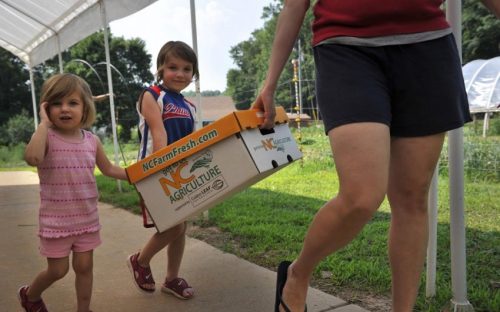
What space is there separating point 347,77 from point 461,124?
480 mm

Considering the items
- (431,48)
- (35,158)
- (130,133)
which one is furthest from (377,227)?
(130,133)

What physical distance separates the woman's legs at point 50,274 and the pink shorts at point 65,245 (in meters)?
0.04

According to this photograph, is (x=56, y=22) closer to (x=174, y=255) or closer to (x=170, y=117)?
(x=170, y=117)

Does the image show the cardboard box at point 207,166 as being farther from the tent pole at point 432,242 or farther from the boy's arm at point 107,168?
the tent pole at point 432,242

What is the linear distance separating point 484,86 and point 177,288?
16932 millimetres

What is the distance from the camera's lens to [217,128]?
1.93m

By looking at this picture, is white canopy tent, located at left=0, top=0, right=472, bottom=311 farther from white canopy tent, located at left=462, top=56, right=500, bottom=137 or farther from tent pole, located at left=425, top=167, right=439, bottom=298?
white canopy tent, located at left=462, top=56, right=500, bottom=137

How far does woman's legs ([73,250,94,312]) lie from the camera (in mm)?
2125

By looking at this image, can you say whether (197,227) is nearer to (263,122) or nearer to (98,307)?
(98,307)

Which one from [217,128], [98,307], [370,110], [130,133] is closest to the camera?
[370,110]

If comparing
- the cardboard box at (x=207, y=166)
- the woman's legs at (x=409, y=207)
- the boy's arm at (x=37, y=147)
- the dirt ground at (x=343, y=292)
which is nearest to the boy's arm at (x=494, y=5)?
the woman's legs at (x=409, y=207)

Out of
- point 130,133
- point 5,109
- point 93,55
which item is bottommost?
point 130,133

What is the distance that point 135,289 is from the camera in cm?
265

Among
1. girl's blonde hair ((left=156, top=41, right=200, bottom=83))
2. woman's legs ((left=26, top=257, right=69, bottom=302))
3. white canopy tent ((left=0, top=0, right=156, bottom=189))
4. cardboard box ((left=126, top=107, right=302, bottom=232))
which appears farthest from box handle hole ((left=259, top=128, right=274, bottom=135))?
white canopy tent ((left=0, top=0, right=156, bottom=189))
